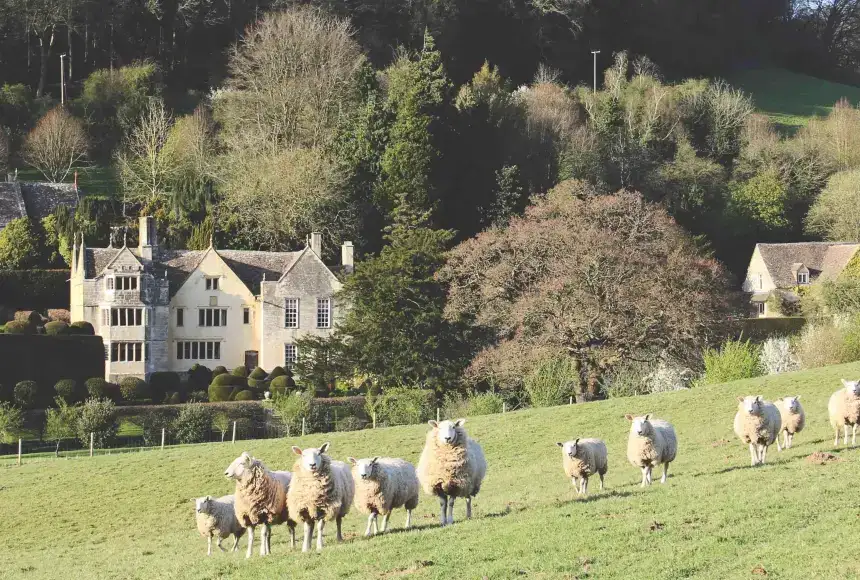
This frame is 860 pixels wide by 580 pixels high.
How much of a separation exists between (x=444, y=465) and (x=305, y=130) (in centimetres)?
6910

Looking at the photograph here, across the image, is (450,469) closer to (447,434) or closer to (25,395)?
(447,434)

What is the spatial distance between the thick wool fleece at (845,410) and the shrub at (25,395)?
129 ft

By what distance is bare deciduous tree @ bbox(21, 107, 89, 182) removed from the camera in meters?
102

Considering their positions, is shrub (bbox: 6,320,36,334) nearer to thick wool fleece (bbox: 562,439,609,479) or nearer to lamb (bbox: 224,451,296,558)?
thick wool fleece (bbox: 562,439,609,479)

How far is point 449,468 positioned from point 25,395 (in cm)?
4066

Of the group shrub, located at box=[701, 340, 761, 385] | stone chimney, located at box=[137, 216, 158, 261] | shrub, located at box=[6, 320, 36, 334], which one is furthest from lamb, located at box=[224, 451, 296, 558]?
stone chimney, located at box=[137, 216, 158, 261]

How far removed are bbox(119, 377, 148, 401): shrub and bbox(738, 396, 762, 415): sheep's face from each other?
4181 cm

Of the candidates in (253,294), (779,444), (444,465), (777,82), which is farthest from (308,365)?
A: (777,82)

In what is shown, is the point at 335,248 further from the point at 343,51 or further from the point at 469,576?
the point at 469,576

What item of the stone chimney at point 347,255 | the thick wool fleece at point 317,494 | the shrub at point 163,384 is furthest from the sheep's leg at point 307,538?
the stone chimney at point 347,255

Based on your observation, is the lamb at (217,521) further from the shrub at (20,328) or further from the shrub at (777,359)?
the shrub at (20,328)

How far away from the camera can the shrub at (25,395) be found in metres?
60.9

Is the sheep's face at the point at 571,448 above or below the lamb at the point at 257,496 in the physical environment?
above

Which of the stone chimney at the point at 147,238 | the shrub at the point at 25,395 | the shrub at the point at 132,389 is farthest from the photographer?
the stone chimney at the point at 147,238
